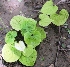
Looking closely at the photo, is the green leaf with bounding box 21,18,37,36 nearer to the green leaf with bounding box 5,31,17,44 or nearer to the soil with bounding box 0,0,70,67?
the green leaf with bounding box 5,31,17,44

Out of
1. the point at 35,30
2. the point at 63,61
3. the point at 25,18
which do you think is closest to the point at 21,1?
the point at 25,18

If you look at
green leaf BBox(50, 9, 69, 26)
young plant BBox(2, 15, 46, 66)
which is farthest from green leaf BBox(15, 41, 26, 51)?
green leaf BBox(50, 9, 69, 26)

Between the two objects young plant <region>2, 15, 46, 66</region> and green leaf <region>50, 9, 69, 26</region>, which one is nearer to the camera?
young plant <region>2, 15, 46, 66</region>

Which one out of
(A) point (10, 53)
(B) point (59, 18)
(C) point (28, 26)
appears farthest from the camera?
(B) point (59, 18)

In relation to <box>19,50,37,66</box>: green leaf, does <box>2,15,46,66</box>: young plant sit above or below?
above

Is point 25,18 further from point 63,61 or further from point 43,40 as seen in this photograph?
point 63,61

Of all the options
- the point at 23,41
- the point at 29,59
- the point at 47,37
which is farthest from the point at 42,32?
the point at 29,59

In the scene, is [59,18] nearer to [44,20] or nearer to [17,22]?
[44,20]
